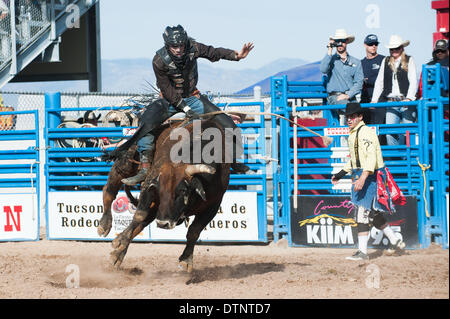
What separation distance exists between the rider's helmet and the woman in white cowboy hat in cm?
374

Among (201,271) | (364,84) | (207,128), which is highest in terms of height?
(364,84)

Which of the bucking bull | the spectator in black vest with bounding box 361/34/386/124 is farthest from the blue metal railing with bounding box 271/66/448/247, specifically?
the bucking bull

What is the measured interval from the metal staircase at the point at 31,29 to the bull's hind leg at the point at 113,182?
9.15m

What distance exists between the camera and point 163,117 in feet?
26.5

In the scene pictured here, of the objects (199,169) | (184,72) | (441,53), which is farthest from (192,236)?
(441,53)

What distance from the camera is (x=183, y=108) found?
7988 millimetres

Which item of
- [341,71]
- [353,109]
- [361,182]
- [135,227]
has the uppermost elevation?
[341,71]

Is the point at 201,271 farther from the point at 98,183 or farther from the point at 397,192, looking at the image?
the point at 98,183

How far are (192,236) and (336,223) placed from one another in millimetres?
3096

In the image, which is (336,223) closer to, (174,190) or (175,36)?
(174,190)

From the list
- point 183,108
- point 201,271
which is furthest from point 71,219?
point 183,108

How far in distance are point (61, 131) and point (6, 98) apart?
14.3 ft

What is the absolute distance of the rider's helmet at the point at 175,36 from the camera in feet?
25.4

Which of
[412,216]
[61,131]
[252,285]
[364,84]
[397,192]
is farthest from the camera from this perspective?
[61,131]
